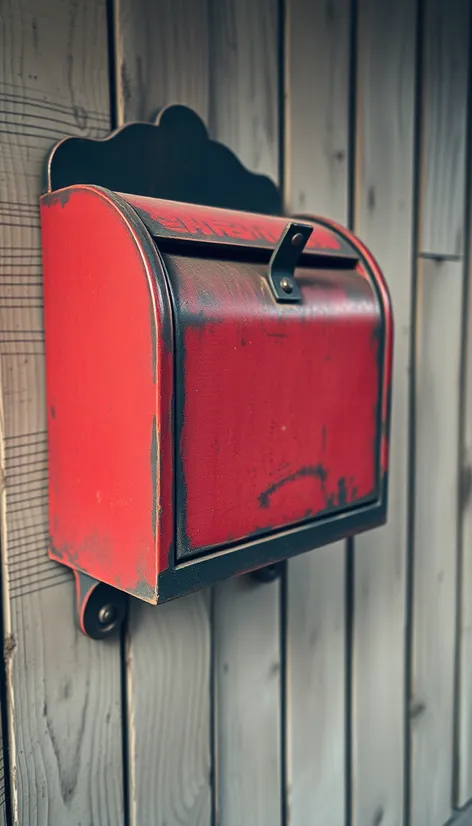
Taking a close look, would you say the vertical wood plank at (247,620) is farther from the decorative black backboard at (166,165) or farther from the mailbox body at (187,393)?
the mailbox body at (187,393)

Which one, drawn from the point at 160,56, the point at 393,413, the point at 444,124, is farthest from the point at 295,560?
the point at 444,124

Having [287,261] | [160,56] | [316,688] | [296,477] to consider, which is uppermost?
[160,56]

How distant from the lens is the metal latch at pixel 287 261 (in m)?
0.62

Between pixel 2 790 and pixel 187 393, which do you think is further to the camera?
pixel 2 790

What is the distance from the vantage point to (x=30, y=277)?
25.1 inches

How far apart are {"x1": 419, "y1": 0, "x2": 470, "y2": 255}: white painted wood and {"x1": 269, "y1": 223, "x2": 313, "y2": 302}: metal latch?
1.81 feet

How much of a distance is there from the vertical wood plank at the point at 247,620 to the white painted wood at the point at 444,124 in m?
0.36

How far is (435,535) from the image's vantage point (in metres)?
1.22

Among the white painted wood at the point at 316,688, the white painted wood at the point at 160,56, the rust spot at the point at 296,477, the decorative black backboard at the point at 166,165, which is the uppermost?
the white painted wood at the point at 160,56

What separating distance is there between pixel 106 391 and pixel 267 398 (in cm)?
14

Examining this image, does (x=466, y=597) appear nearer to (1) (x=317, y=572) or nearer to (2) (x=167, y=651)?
(1) (x=317, y=572)

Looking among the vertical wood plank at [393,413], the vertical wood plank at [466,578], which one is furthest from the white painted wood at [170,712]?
the vertical wood plank at [466,578]

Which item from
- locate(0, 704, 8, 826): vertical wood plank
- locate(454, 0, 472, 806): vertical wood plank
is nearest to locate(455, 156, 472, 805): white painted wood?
locate(454, 0, 472, 806): vertical wood plank

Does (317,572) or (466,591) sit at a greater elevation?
(317,572)
